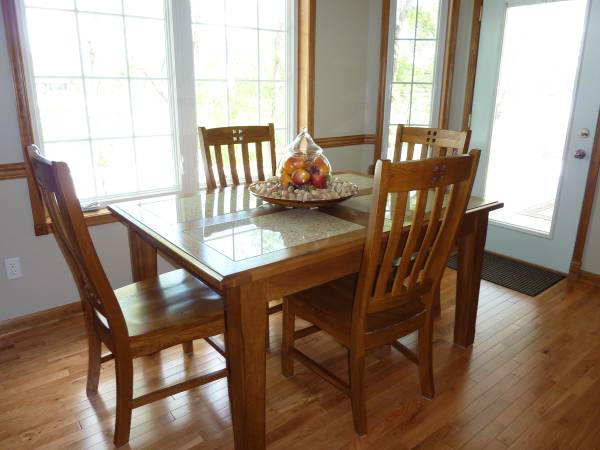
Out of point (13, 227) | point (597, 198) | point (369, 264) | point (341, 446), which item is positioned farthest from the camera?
point (597, 198)

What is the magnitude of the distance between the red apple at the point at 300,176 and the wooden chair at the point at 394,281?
0.37 meters

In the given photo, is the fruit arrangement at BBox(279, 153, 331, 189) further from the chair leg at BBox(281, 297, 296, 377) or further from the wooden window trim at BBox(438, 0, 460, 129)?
the wooden window trim at BBox(438, 0, 460, 129)

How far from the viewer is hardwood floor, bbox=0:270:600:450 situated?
1.77 m

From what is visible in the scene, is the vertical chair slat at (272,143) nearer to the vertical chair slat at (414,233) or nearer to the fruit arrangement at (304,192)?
the fruit arrangement at (304,192)

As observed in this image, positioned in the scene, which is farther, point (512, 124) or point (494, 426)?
point (512, 124)

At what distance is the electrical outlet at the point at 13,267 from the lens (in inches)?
94.8

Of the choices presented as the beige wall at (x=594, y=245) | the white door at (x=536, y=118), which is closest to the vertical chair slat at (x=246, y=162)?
the white door at (x=536, y=118)

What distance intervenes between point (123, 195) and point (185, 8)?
116 centimetres

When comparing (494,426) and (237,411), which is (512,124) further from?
(237,411)

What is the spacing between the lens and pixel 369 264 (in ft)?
5.00

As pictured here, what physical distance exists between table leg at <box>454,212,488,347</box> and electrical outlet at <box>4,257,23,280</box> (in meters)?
2.23

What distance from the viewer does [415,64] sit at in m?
3.60

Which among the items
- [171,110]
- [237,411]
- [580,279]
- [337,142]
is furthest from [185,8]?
[580,279]

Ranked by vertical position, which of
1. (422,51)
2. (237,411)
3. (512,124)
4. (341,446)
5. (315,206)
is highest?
(422,51)
